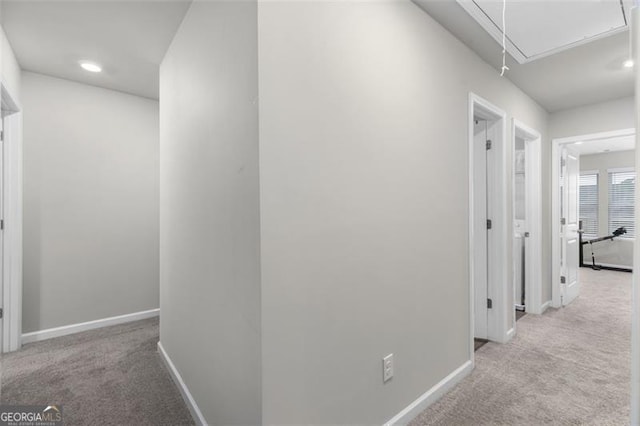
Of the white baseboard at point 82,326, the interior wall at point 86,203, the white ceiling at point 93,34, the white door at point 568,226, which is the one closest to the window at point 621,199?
the white door at point 568,226

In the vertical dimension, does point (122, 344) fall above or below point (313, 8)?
below

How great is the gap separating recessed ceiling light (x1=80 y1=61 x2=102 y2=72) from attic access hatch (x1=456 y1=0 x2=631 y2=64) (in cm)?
288

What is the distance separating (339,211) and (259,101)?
59 cm

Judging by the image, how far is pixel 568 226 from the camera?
3.94 m

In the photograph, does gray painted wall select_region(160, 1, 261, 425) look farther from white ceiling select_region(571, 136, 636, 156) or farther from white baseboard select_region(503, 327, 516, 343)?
white ceiling select_region(571, 136, 636, 156)

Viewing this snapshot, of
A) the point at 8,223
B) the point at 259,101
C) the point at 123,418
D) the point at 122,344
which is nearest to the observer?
the point at 259,101

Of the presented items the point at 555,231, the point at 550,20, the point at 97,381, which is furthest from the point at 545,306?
the point at 97,381

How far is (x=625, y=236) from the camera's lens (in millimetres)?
6082

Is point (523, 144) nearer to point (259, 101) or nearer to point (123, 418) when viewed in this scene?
point (259, 101)

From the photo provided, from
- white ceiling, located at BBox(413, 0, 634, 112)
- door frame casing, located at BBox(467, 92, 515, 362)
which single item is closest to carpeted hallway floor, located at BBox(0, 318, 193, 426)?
door frame casing, located at BBox(467, 92, 515, 362)

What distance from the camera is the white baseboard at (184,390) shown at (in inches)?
68.7

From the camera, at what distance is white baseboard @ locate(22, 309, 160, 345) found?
2.85 m

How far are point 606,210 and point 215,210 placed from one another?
8.12 m

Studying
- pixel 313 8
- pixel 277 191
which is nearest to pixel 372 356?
pixel 277 191
